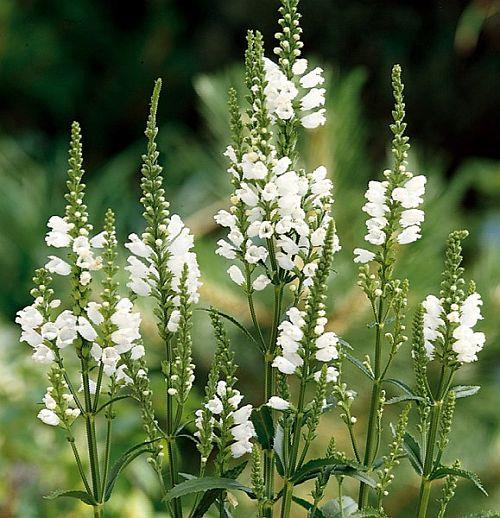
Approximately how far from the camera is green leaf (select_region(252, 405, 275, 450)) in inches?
15.5

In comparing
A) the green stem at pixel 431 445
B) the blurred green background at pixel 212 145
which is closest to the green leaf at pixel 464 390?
the green stem at pixel 431 445

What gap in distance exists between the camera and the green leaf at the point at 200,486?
365 millimetres

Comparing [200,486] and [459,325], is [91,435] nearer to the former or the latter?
[200,486]

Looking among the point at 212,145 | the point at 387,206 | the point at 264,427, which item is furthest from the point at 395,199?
the point at 212,145

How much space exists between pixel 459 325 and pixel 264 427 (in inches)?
3.6

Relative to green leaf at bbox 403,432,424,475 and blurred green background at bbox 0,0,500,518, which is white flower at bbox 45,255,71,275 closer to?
green leaf at bbox 403,432,424,475

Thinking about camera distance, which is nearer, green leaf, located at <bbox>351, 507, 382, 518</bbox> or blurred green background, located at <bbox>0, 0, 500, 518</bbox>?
green leaf, located at <bbox>351, 507, 382, 518</bbox>

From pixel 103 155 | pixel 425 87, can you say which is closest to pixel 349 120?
pixel 425 87

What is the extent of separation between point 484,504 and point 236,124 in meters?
1.20

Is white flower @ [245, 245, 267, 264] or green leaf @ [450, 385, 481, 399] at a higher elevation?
white flower @ [245, 245, 267, 264]

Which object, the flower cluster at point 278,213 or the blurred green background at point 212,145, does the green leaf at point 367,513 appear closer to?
the flower cluster at point 278,213

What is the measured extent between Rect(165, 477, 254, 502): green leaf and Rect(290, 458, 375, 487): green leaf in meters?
0.02

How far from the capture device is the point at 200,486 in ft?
1.21

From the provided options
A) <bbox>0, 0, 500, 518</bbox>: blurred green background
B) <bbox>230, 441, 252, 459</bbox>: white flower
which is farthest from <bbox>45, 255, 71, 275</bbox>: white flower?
<bbox>0, 0, 500, 518</bbox>: blurred green background
